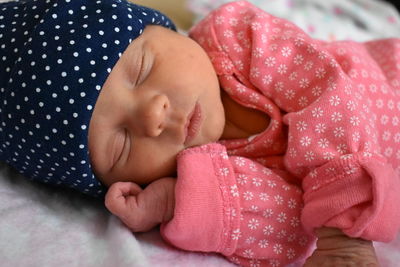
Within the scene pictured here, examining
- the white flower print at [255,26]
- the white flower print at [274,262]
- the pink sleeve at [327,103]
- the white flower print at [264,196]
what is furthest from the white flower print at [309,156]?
the white flower print at [255,26]

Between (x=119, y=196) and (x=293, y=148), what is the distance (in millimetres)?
352

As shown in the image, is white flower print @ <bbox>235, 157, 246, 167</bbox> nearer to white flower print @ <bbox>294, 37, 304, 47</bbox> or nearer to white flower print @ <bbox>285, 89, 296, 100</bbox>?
white flower print @ <bbox>285, 89, 296, 100</bbox>

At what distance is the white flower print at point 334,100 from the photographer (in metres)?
0.89

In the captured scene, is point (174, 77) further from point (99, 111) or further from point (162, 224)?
point (162, 224)

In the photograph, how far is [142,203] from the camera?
893 mm

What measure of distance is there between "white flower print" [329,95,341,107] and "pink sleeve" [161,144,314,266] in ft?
0.59

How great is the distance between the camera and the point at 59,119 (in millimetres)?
833

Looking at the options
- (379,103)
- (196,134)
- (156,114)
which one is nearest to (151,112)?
(156,114)

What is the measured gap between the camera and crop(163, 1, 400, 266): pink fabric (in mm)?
810

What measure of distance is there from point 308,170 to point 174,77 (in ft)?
1.05

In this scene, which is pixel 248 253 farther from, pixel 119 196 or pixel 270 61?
pixel 270 61

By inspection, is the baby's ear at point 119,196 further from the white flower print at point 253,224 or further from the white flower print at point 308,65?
the white flower print at point 308,65

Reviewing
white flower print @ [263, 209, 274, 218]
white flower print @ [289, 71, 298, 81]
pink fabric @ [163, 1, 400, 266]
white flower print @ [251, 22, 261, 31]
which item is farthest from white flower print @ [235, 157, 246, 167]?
white flower print @ [251, 22, 261, 31]

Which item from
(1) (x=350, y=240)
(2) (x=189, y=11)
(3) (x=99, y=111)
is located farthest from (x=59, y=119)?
(2) (x=189, y=11)
